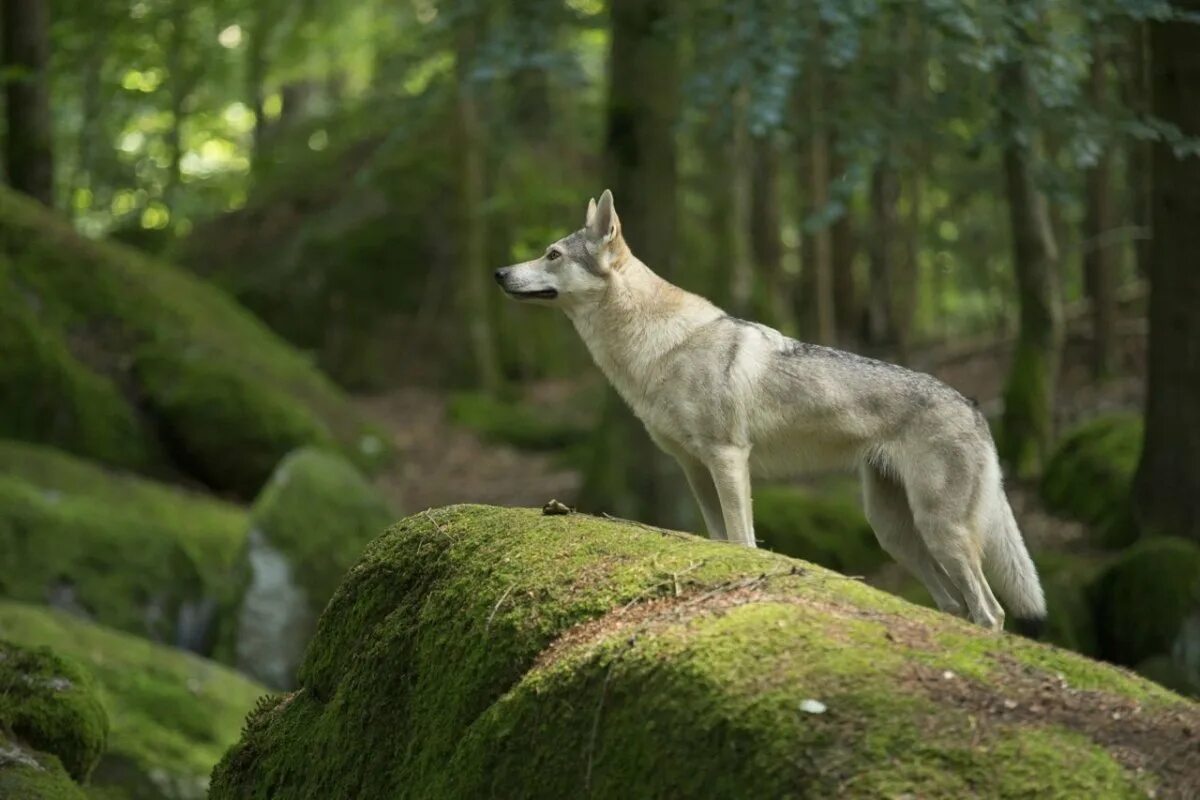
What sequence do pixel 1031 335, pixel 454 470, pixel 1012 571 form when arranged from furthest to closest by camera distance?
pixel 454 470 < pixel 1031 335 < pixel 1012 571

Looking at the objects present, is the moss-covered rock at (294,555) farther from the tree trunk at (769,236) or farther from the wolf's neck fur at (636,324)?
the tree trunk at (769,236)

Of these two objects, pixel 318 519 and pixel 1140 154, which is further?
pixel 1140 154

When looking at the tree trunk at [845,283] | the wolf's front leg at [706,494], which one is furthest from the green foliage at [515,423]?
the wolf's front leg at [706,494]

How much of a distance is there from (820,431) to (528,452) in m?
11.6

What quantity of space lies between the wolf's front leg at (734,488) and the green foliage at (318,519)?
5156 millimetres

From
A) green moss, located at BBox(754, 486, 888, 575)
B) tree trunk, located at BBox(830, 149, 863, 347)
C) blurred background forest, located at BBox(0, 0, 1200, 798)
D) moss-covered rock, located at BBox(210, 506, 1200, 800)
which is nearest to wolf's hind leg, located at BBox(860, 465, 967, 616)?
moss-covered rock, located at BBox(210, 506, 1200, 800)

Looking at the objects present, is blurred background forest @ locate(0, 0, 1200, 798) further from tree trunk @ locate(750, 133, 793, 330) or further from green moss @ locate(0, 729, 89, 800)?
green moss @ locate(0, 729, 89, 800)

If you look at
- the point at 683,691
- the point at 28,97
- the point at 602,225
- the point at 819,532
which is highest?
the point at 602,225

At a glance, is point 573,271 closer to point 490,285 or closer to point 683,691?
point 683,691

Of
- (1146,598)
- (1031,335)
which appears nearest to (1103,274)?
(1031,335)

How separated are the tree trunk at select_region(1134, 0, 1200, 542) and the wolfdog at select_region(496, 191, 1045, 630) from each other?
4.74 m

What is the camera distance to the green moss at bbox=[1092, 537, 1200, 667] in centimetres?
968

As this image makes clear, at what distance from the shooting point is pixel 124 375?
47.3 ft

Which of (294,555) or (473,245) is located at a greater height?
(473,245)
